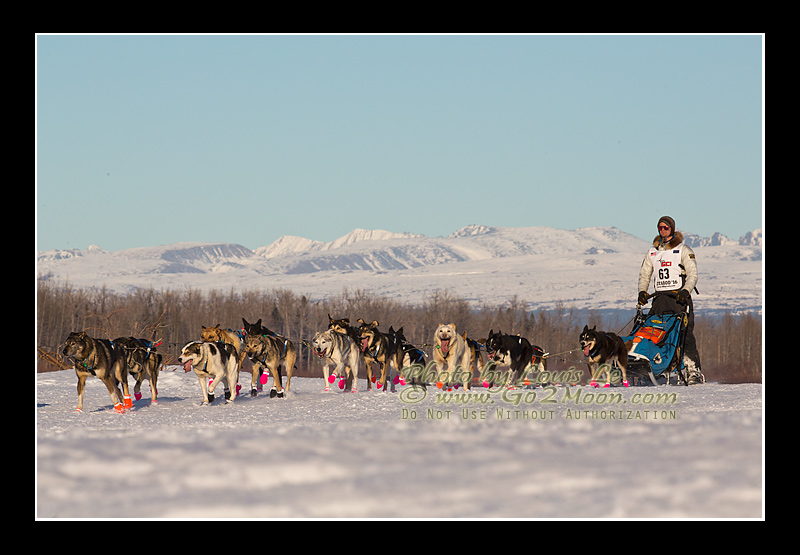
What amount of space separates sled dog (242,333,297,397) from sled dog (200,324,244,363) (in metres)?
0.13

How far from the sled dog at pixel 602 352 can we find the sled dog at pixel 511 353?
941 millimetres

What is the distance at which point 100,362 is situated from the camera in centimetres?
1214

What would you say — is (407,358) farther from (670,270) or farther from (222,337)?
(670,270)

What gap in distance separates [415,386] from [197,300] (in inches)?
2020

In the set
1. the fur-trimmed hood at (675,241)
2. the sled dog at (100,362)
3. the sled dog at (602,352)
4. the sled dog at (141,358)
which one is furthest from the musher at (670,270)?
the sled dog at (100,362)

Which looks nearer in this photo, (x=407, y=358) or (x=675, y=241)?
(x=675, y=241)

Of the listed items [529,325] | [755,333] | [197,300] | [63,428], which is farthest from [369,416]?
[197,300]

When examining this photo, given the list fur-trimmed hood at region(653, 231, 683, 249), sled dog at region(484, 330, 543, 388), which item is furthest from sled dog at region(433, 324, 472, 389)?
fur-trimmed hood at region(653, 231, 683, 249)

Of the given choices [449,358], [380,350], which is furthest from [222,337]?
[449,358]

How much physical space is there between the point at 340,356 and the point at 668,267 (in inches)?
223

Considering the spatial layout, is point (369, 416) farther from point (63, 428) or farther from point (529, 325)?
point (529, 325)

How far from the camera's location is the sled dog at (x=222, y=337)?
1352 cm

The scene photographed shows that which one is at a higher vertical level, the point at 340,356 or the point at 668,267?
the point at 668,267

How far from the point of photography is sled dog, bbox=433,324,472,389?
537 inches
